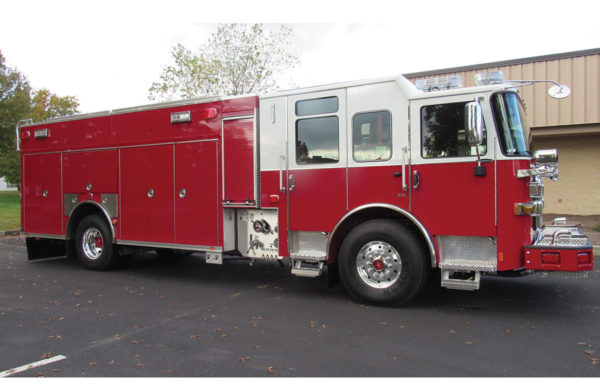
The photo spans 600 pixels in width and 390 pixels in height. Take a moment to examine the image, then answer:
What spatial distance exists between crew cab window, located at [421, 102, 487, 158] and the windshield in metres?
0.24

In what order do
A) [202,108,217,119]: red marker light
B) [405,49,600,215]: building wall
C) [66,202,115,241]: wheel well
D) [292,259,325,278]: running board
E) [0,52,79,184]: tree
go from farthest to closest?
[0,52,79,184]: tree, [405,49,600,215]: building wall, [66,202,115,241]: wheel well, [202,108,217,119]: red marker light, [292,259,325,278]: running board

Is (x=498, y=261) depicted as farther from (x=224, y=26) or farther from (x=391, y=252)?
(x=224, y=26)

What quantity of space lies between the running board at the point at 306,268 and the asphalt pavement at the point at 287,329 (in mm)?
392

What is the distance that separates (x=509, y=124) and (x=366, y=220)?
2125mm

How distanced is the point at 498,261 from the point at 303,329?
93.6 inches

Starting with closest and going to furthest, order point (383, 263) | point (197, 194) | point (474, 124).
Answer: point (474, 124), point (383, 263), point (197, 194)

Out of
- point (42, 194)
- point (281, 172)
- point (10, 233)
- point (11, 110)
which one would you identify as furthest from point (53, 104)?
point (281, 172)

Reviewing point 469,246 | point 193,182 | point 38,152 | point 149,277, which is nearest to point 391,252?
point 469,246

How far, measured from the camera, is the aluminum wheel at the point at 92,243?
8.73 meters

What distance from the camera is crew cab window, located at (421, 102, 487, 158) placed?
5309 mm

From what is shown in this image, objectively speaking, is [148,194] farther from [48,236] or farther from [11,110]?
[11,110]

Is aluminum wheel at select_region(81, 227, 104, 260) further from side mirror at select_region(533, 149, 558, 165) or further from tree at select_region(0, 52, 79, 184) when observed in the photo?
tree at select_region(0, 52, 79, 184)

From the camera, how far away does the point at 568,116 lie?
464 inches

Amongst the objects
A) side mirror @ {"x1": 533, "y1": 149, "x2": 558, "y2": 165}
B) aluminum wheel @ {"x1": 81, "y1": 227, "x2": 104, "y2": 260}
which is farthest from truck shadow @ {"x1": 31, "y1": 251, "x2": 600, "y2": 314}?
side mirror @ {"x1": 533, "y1": 149, "x2": 558, "y2": 165}
